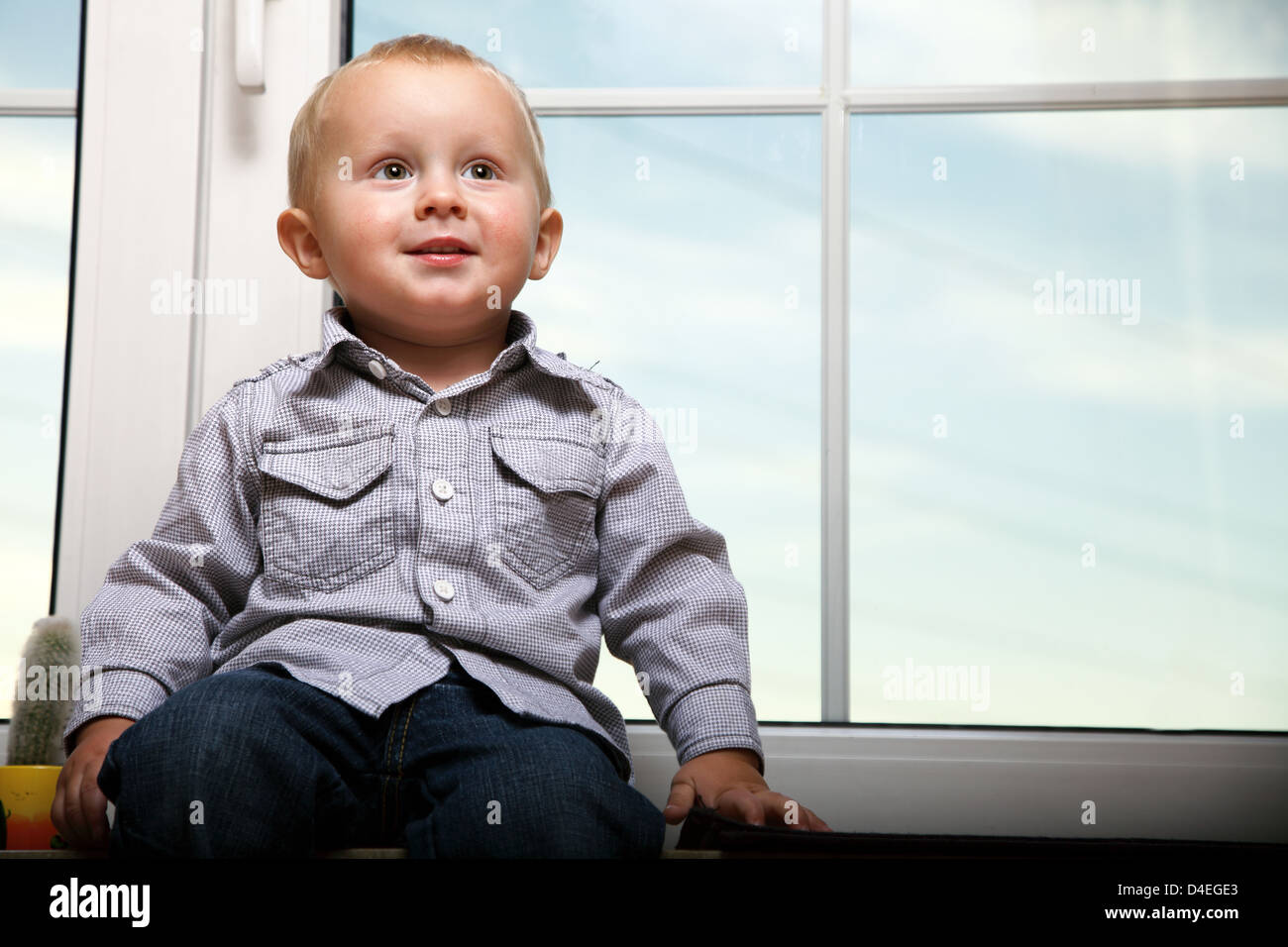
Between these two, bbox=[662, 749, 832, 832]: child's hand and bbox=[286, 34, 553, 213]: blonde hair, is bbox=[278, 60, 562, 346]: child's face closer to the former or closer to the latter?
bbox=[286, 34, 553, 213]: blonde hair

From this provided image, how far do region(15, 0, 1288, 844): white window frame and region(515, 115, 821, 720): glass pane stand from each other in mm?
44

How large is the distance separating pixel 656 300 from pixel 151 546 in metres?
0.58

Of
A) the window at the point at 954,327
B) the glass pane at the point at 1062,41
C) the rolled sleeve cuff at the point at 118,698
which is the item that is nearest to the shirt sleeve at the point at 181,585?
the rolled sleeve cuff at the point at 118,698

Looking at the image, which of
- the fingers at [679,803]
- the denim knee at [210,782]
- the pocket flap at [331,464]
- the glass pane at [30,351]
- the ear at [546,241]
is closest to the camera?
the denim knee at [210,782]

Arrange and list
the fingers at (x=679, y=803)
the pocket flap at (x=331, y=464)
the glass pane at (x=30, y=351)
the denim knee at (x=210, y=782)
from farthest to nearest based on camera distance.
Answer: the glass pane at (x=30, y=351) < the pocket flap at (x=331, y=464) < the fingers at (x=679, y=803) < the denim knee at (x=210, y=782)

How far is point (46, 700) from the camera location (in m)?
1.03

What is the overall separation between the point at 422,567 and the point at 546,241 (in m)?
0.35

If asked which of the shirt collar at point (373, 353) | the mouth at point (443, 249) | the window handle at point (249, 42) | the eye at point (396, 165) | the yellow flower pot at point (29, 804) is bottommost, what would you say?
the yellow flower pot at point (29, 804)

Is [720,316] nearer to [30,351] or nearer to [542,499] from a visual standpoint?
[542,499]

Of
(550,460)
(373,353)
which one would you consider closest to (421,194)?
(373,353)

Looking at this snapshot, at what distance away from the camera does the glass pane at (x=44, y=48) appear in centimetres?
123

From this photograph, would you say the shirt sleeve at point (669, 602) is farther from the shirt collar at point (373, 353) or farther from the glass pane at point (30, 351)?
the glass pane at point (30, 351)

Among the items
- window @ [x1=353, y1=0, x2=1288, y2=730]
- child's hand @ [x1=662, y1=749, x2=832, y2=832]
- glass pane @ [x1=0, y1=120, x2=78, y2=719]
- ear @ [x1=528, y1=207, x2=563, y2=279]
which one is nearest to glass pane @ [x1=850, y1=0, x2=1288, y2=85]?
window @ [x1=353, y1=0, x2=1288, y2=730]

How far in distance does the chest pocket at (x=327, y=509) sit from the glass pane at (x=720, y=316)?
1.14 feet
